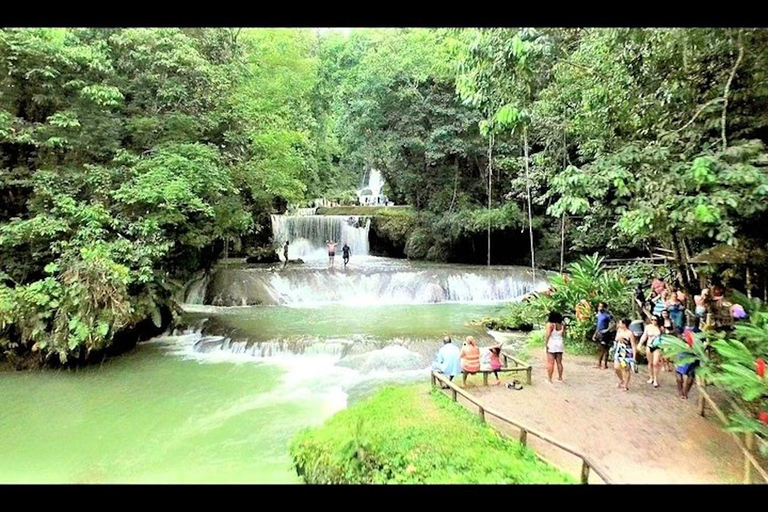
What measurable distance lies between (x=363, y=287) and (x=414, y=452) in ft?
45.3

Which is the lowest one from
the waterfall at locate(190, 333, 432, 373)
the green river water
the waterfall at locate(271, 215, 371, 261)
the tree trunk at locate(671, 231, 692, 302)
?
the green river water

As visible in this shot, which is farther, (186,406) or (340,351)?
(340,351)

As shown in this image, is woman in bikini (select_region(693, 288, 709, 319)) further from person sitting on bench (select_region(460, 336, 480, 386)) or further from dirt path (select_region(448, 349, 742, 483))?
person sitting on bench (select_region(460, 336, 480, 386))

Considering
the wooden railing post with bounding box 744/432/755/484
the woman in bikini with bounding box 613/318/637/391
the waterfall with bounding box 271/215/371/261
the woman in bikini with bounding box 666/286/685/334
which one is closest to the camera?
the wooden railing post with bounding box 744/432/755/484

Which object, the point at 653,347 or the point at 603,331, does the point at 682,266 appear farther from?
the point at 653,347

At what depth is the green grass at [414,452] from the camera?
18.0ft

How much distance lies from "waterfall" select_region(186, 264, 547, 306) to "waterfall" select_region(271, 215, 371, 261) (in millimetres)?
8158

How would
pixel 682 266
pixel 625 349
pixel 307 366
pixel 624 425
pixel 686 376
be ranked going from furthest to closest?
pixel 307 366 → pixel 682 266 → pixel 625 349 → pixel 686 376 → pixel 624 425

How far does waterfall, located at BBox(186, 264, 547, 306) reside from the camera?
19016mm

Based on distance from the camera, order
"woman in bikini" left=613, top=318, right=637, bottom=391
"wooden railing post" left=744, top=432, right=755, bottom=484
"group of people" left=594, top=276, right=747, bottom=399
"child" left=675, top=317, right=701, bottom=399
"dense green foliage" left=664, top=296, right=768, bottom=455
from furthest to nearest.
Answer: "woman in bikini" left=613, top=318, right=637, bottom=391 → "group of people" left=594, top=276, right=747, bottom=399 → "child" left=675, top=317, right=701, bottom=399 → "wooden railing post" left=744, top=432, right=755, bottom=484 → "dense green foliage" left=664, top=296, right=768, bottom=455

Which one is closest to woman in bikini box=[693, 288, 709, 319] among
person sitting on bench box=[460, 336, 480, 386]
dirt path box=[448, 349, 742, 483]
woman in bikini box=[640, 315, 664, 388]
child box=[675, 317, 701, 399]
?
woman in bikini box=[640, 315, 664, 388]

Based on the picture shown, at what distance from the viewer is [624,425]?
709 cm

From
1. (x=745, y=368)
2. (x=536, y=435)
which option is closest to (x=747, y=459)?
(x=745, y=368)

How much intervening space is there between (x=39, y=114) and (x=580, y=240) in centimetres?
1787
